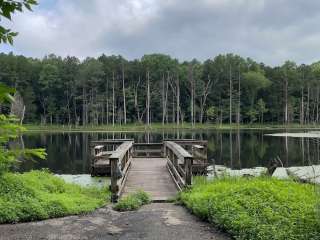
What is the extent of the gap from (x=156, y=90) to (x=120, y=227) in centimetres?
7231

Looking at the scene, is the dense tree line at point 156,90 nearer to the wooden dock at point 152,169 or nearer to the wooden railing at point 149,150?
the wooden railing at point 149,150

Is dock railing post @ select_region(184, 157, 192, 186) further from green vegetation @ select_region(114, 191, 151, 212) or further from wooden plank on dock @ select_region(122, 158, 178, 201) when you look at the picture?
green vegetation @ select_region(114, 191, 151, 212)

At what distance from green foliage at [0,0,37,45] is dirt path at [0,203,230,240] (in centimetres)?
453

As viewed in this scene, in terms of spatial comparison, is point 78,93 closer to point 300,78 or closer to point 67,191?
point 300,78

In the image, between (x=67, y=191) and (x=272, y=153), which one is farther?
(x=272, y=153)

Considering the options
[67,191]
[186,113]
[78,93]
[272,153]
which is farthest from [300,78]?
[67,191]

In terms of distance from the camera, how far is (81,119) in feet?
265

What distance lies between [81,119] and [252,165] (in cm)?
6281

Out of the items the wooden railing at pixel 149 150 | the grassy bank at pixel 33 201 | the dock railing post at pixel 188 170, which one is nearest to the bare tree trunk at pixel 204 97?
the wooden railing at pixel 149 150

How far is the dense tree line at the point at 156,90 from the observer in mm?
76312

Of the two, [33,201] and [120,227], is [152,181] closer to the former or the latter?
[33,201]

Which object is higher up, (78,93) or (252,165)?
(78,93)

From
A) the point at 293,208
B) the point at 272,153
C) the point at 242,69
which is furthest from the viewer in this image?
the point at 242,69

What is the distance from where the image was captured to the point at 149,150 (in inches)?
803
